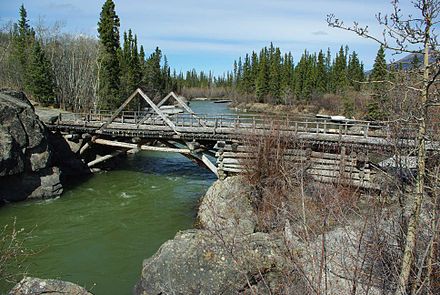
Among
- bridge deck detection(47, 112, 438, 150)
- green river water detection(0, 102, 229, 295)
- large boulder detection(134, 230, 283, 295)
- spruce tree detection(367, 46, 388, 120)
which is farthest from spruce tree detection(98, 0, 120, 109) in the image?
spruce tree detection(367, 46, 388, 120)

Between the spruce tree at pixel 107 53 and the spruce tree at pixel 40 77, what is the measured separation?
18.9 ft

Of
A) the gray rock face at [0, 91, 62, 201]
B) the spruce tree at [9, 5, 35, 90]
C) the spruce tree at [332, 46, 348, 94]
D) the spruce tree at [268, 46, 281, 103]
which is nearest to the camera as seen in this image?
the gray rock face at [0, 91, 62, 201]

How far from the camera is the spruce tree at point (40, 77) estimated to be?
39.1m

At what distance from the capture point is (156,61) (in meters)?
68.8

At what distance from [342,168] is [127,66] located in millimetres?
40656

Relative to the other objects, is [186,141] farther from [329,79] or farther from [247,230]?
[329,79]

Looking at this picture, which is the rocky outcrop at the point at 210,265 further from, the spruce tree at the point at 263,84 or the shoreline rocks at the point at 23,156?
the spruce tree at the point at 263,84

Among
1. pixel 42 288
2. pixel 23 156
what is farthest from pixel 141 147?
pixel 42 288

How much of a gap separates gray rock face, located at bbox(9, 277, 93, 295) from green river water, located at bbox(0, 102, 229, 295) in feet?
10.6

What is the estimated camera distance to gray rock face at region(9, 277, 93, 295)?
751 centimetres

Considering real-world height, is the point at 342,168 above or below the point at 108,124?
below

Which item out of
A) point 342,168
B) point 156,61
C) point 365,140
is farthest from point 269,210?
point 156,61

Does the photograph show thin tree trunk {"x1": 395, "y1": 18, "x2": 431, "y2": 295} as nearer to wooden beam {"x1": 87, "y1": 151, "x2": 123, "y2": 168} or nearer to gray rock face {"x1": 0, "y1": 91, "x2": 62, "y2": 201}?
gray rock face {"x1": 0, "y1": 91, "x2": 62, "y2": 201}

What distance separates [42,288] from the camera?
25.0 ft
